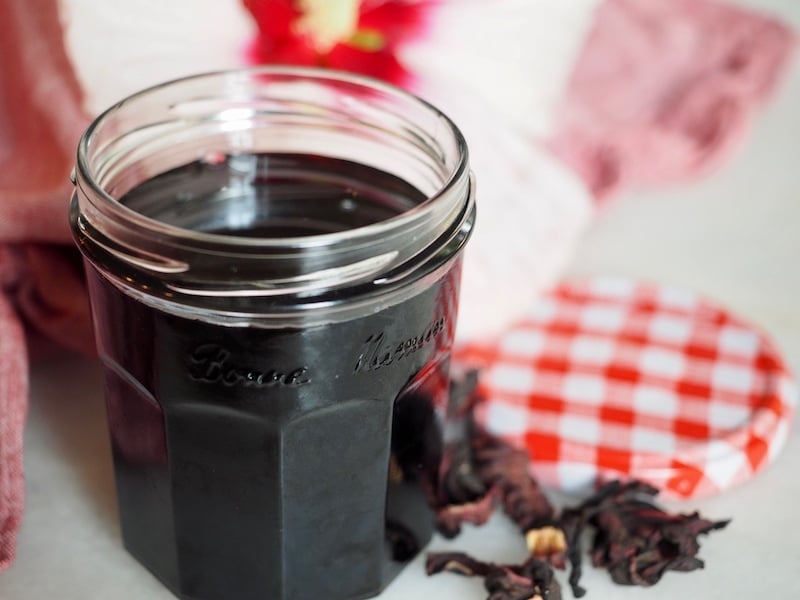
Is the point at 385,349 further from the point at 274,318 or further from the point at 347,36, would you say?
the point at 347,36

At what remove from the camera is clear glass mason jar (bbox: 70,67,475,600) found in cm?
46

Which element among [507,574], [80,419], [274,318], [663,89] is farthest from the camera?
[663,89]

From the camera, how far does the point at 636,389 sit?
0.73 meters

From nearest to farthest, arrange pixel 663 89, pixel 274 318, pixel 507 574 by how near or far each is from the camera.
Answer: pixel 274 318 → pixel 507 574 → pixel 663 89

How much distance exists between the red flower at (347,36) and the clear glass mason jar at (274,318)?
12 centimetres

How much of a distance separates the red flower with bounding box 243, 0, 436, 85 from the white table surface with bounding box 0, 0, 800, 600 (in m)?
0.25

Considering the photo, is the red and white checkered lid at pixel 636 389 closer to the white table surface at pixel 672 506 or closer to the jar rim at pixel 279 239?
the white table surface at pixel 672 506

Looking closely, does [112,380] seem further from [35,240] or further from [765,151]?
[765,151]

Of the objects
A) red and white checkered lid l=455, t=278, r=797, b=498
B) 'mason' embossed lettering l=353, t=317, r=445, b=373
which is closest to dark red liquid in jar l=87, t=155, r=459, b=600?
'mason' embossed lettering l=353, t=317, r=445, b=373

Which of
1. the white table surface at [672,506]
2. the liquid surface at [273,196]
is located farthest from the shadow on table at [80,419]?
the liquid surface at [273,196]

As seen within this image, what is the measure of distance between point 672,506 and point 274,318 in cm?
32

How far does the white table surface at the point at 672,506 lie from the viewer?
1.93 feet

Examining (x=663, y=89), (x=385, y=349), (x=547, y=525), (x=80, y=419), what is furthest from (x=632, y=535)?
(x=663, y=89)

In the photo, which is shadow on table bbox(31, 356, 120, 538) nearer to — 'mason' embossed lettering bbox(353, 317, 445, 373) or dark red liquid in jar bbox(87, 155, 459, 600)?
dark red liquid in jar bbox(87, 155, 459, 600)
